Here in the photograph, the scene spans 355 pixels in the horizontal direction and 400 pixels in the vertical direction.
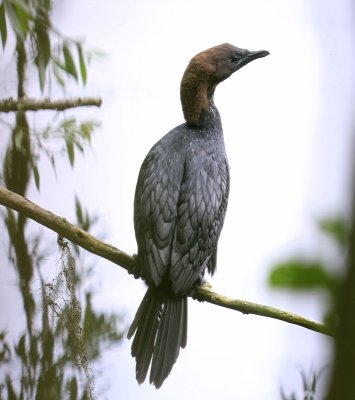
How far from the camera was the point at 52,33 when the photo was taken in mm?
1903

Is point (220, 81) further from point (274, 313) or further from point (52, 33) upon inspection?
point (274, 313)

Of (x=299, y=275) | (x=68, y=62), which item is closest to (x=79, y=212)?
(x=68, y=62)

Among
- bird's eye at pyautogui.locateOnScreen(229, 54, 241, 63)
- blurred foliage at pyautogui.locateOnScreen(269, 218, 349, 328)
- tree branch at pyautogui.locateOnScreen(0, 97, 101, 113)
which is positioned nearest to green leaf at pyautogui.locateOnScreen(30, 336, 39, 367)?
tree branch at pyautogui.locateOnScreen(0, 97, 101, 113)

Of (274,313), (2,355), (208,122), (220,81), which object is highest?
Result: (220,81)

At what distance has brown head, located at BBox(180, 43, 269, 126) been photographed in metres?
1.69

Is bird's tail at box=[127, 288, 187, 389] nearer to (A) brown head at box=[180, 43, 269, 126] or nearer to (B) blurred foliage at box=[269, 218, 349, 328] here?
(A) brown head at box=[180, 43, 269, 126]

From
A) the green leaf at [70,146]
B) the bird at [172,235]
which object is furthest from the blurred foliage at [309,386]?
the green leaf at [70,146]

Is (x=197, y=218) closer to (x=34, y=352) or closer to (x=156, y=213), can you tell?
(x=156, y=213)

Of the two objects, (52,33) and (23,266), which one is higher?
(52,33)

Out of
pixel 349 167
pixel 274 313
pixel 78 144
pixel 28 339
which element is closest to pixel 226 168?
pixel 274 313

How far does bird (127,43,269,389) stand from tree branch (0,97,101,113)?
0.38 metres

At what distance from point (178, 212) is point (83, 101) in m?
0.59

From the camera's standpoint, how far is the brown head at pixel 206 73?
1.69 m

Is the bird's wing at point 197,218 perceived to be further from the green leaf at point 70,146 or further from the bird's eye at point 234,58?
the green leaf at point 70,146
